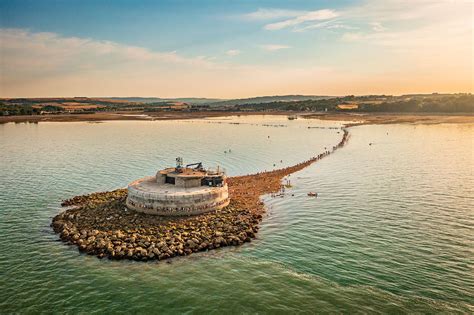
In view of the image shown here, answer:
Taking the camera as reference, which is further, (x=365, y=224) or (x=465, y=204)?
(x=465, y=204)

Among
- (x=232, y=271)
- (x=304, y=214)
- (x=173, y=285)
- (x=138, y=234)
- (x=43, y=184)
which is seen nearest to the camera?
(x=173, y=285)

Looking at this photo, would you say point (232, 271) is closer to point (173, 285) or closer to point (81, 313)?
point (173, 285)

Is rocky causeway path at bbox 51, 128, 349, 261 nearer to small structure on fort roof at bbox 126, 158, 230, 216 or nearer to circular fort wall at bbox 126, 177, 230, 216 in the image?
circular fort wall at bbox 126, 177, 230, 216

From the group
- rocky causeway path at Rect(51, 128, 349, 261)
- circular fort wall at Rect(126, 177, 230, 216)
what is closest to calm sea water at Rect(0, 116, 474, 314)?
rocky causeway path at Rect(51, 128, 349, 261)

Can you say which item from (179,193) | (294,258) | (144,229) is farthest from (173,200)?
(294,258)

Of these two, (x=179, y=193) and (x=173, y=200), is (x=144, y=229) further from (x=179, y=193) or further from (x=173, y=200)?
(x=179, y=193)

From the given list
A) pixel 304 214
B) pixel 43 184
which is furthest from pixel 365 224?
pixel 43 184

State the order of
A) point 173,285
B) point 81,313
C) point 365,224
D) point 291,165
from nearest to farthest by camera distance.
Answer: point 81,313, point 173,285, point 365,224, point 291,165
